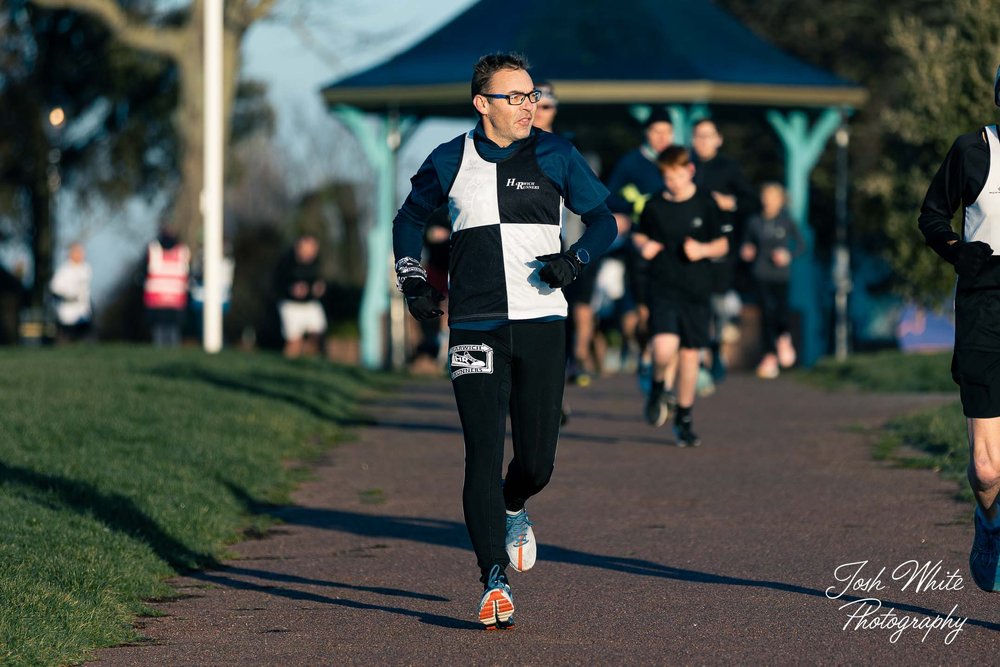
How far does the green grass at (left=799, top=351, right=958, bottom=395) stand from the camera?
1728 cm

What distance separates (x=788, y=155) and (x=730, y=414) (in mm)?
12734

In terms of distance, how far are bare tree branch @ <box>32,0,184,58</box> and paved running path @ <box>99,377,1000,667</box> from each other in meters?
20.6

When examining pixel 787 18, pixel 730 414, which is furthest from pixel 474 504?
pixel 787 18

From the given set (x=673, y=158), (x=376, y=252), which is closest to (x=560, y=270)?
(x=673, y=158)

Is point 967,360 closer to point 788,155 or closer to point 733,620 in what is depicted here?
point 733,620

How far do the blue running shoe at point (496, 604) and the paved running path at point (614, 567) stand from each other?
52 millimetres

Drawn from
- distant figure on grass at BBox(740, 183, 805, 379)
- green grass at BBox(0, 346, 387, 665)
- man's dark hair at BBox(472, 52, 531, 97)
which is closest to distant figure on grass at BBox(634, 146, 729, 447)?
green grass at BBox(0, 346, 387, 665)

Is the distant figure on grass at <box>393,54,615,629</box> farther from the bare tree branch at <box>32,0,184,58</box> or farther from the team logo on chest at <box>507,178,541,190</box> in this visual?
the bare tree branch at <box>32,0,184,58</box>

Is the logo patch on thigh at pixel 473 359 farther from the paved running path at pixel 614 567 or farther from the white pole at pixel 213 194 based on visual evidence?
the white pole at pixel 213 194

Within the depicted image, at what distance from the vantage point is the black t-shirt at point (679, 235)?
1207 centimetres

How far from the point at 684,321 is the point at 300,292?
1055cm

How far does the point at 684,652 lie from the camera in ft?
19.9

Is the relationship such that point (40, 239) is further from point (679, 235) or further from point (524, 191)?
point (524, 191)

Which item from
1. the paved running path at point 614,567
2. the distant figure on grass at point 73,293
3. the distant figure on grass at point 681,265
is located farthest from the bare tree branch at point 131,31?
the distant figure on grass at point 681,265
